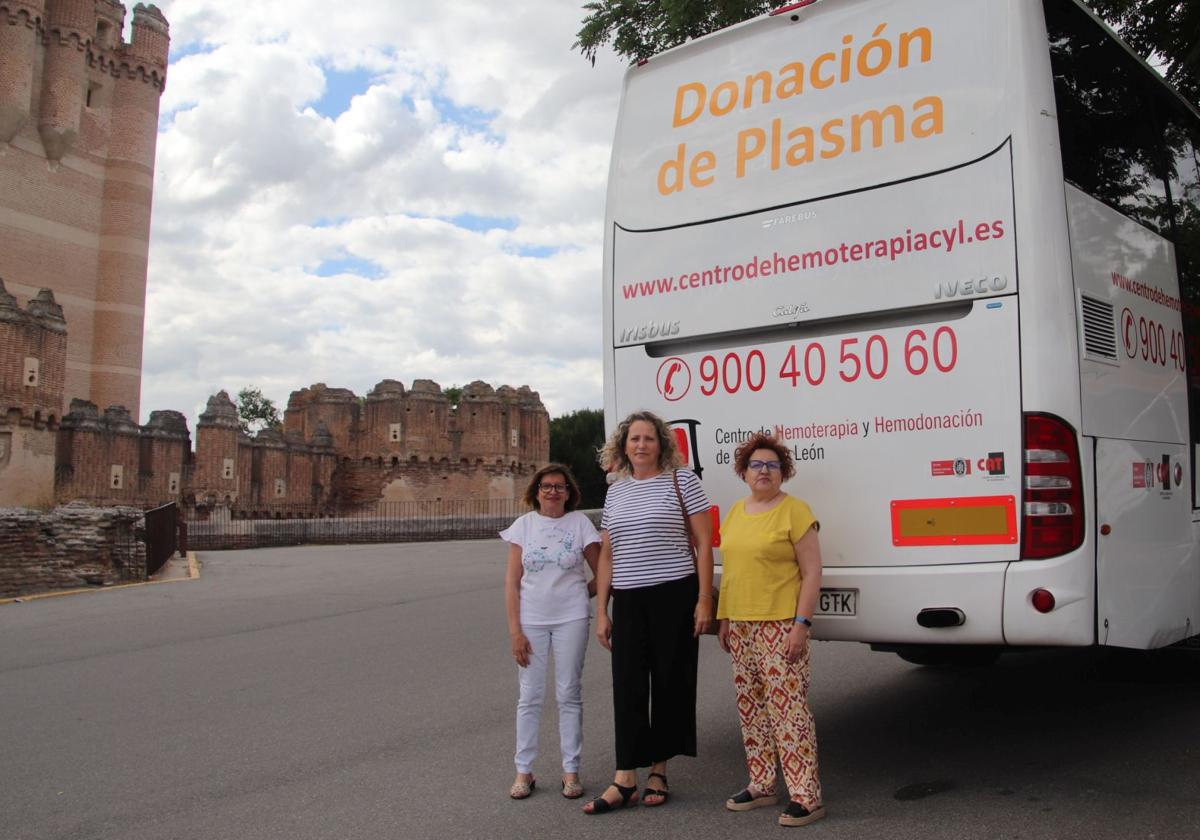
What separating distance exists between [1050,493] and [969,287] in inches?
37.9

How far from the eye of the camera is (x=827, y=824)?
4766mm

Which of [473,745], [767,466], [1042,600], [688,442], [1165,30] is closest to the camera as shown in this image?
[1042,600]

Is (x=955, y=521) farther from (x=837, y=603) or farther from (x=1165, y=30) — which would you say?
(x=1165, y=30)

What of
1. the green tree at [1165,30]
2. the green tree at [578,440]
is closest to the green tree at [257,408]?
the green tree at [578,440]

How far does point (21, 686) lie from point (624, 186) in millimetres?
6262

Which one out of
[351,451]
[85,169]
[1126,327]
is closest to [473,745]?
[1126,327]

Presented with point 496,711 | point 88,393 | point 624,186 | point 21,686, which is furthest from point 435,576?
point 88,393

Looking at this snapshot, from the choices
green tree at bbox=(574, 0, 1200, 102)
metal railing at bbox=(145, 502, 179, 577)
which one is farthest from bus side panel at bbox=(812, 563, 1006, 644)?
metal railing at bbox=(145, 502, 179, 577)

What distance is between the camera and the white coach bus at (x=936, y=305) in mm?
4742

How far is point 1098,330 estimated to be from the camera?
5055mm

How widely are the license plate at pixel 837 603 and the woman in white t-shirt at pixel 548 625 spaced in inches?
43.4

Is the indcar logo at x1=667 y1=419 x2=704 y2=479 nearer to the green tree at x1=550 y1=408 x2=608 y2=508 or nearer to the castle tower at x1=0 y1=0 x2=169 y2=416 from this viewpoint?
the castle tower at x1=0 y1=0 x2=169 y2=416

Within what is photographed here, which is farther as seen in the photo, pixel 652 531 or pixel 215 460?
pixel 215 460

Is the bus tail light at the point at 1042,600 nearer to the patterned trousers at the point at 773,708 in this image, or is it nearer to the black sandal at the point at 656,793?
the patterned trousers at the point at 773,708
